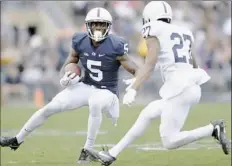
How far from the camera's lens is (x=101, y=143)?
951 cm

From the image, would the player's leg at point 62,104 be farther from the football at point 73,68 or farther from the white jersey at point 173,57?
the white jersey at point 173,57

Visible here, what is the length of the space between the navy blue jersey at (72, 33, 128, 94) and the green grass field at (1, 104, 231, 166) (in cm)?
79

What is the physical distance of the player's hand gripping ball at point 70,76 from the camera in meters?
7.57

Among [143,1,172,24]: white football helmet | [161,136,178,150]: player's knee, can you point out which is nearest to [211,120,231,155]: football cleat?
[161,136,178,150]: player's knee

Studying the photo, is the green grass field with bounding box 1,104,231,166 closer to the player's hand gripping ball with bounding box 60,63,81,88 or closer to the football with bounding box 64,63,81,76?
the player's hand gripping ball with bounding box 60,63,81,88

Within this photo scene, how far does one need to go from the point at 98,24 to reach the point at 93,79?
53 cm

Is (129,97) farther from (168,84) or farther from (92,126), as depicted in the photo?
(92,126)

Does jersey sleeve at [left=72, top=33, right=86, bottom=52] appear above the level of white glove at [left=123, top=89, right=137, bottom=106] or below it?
above

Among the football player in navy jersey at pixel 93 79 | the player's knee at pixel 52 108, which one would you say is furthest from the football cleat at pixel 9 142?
the player's knee at pixel 52 108

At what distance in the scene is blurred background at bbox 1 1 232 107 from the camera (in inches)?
671

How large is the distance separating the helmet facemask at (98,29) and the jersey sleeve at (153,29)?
1.00 m

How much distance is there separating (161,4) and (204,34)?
1192cm

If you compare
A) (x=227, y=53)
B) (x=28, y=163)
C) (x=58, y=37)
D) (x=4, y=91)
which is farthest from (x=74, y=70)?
(x=58, y=37)

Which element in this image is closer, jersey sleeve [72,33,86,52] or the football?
the football
